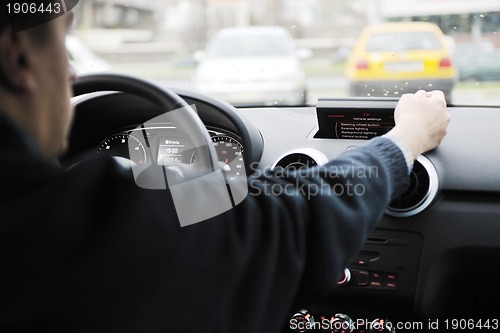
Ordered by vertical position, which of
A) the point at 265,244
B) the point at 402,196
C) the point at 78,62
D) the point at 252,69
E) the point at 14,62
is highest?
the point at 14,62

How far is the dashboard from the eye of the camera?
6.22ft

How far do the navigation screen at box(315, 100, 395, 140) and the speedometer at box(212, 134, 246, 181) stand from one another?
0.28 meters

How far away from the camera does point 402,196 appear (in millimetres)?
1889

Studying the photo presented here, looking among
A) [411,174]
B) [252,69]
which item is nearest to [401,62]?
[411,174]

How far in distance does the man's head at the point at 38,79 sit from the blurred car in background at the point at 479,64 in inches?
69.3

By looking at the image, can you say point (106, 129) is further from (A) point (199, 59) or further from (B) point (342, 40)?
(B) point (342, 40)

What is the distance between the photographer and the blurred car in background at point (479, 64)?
2.34m

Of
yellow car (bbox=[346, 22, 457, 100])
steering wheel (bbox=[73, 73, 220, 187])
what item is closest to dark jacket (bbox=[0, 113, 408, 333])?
steering wheel (bbox=[73, 73, 220, 187])

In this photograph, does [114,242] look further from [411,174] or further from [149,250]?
[411,174]

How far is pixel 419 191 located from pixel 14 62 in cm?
141

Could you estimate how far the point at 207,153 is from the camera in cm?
143

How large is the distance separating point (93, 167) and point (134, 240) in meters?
0.11

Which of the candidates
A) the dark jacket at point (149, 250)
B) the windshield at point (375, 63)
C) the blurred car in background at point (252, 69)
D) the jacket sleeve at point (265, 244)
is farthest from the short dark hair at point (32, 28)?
the blurred car in background at point (252, 69)

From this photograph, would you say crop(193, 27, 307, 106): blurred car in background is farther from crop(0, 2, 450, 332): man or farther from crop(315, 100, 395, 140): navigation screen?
crop(0, 2, 450, 332): man
